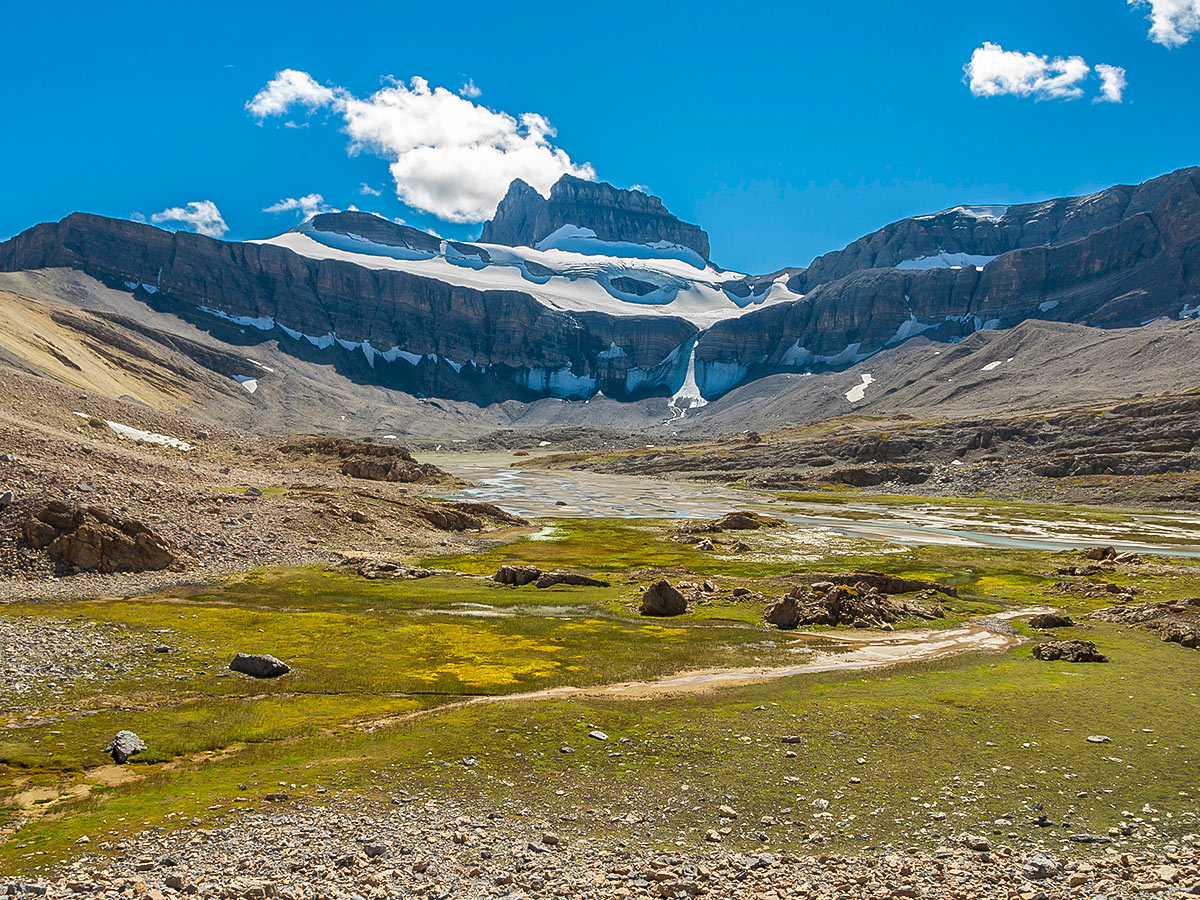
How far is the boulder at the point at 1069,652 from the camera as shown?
111 ft

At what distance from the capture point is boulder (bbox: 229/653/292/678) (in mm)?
28797

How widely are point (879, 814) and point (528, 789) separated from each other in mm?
8753

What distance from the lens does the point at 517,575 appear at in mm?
55719

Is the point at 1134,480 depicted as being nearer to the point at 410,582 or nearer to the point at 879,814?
the point at 410,582

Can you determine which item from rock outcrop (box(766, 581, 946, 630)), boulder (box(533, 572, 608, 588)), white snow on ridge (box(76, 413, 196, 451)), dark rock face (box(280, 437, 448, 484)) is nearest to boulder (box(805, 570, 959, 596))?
rock outcrop (box(766, 581, 946, 630))

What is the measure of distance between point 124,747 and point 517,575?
36622mm

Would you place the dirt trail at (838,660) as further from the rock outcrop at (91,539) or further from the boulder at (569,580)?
the rock outcrop at (91,539)

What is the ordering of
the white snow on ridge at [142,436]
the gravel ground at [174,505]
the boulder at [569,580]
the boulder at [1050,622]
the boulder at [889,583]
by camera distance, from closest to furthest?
the boulder at [1050,622]
the gravel ground at [174,505]
the boulder at [889,583]
the boulder at [569,580]
the white snow on ridge at [142,436]

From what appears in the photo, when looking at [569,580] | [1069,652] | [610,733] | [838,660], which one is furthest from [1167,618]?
[569,580]

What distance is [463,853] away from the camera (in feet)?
50.2

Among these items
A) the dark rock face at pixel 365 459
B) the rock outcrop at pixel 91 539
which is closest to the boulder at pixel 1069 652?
the rock outcrop at pixel 91 539

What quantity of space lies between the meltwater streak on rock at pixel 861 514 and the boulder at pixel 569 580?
2041 inches

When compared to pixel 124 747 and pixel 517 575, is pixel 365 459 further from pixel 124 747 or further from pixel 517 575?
pixel 124 747

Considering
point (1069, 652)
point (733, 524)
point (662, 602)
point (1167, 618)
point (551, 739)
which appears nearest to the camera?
point (551, 739)
